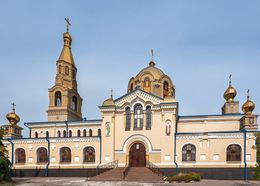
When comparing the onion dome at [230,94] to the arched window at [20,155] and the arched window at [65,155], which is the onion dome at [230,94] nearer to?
the arched window at [65,155]

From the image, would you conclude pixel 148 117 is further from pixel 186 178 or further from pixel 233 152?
pixel 233 152

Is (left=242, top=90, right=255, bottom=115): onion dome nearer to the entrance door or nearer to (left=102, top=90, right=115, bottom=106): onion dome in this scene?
the entrance door

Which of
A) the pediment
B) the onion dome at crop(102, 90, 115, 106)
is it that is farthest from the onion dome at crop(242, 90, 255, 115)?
the onion dome at crop(102, 90, 115, 106)

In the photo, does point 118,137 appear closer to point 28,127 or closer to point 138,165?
point 138,165

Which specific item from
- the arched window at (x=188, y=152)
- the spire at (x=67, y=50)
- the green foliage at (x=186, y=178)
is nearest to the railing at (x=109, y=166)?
the arched window at (x=188, y=152)

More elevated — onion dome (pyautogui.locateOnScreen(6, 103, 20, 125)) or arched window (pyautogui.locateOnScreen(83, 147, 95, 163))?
onion dome (pyautogui.locateOnScreen(6, 103, 20, 125))

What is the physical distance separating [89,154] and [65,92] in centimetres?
1153

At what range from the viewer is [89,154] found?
111 ft

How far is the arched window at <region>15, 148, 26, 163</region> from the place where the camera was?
35.8 meters

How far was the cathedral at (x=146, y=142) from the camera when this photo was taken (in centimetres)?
3072

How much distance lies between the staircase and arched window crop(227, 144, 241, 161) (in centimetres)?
774

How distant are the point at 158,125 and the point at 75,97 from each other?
16.4m

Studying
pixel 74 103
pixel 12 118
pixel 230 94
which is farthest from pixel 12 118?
pixel 230 94

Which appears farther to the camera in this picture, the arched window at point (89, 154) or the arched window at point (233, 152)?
the arched window at point (89, 154)
